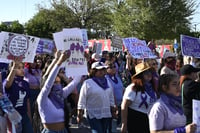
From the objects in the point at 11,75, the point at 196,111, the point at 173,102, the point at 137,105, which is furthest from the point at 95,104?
the point at 196,111

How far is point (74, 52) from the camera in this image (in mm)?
5746

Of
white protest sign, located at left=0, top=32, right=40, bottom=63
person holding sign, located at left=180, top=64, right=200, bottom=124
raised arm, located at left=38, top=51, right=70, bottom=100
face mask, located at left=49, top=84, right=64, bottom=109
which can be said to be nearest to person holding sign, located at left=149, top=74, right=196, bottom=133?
Result: raised arm, located at left=38, top=51, right=70, bottom=100

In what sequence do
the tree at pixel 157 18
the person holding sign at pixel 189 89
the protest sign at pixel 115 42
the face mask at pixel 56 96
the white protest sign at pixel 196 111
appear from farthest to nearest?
the tree at pixel 157 18 → the protest sign at pixel 115 42 → the person holding sign at pixel 189 89 → the face mask at pixel 56 96 → the white protest sign at pixel 196 111

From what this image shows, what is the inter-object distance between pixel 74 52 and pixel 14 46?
131 cm

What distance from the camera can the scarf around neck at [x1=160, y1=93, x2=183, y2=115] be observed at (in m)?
4.00

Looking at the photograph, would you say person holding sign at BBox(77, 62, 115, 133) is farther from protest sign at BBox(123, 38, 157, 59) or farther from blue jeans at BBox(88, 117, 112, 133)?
protest sign at BBox(123, 38, 157, 59)

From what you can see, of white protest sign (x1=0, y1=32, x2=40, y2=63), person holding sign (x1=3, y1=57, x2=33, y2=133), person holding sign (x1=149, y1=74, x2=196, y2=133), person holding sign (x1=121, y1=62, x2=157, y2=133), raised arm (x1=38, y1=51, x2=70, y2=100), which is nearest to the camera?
person holding sign (x1=149, y1=74, x2=196, y2=133)

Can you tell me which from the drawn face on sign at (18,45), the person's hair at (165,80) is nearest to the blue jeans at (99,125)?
the drawn face on sign at (18,45)

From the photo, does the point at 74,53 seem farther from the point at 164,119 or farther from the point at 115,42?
the point at 115,42

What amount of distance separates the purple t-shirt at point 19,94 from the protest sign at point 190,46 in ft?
11.6

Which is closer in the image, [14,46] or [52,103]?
[52,103]

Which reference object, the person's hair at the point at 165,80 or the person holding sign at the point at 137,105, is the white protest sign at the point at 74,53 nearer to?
the person holding sign at the point at 137,105

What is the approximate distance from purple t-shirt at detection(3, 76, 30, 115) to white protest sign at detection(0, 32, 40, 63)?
15.3 inches

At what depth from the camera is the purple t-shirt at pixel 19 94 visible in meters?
6.20
